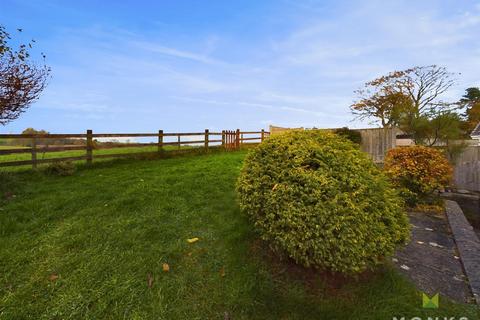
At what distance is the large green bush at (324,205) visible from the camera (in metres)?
2.19

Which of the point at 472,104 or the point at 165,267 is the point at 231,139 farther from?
the point at 472,104

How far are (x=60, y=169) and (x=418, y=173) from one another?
9189 millimetres

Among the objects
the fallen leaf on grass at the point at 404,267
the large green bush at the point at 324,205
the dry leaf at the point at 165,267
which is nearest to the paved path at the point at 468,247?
the fallen leaf on grass at the point at 404,267

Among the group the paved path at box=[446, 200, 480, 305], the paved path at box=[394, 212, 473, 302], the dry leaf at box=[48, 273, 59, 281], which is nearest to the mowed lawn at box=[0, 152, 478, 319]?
the dry leaf at box=[48, 273, 59, 281]

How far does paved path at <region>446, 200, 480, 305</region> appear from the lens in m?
2.84

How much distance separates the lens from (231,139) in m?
14.9

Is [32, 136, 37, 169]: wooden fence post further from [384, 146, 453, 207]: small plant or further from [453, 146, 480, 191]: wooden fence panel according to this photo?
[453, 146, 480, 191]: wooden fence panel

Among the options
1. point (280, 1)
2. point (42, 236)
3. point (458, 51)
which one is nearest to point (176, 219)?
point (42, 236)

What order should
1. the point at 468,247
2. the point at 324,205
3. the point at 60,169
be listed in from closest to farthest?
1. the point at 324,205
2. the point at 468,247
3. the point at 60,169

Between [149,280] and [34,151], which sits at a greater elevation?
[34,151]

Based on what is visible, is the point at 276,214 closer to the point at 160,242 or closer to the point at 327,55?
the point at 160,242

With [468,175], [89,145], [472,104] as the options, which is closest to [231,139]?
[89,145]

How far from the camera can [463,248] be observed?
3705 millimetres

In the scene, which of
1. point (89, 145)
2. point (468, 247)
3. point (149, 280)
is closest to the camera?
point (149, 280)
